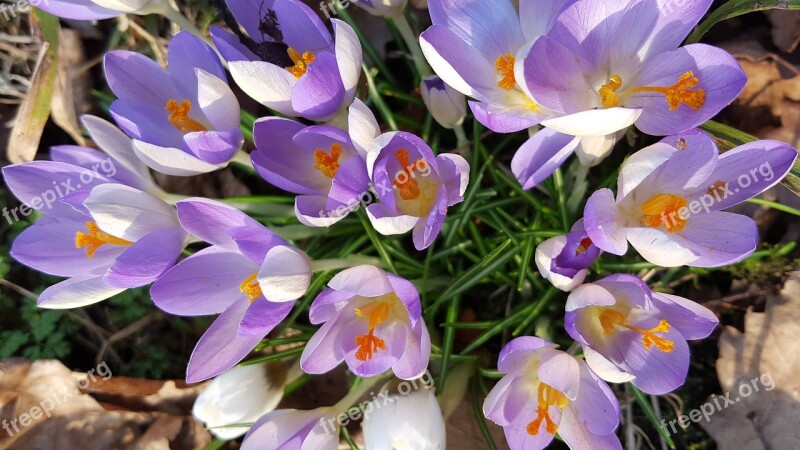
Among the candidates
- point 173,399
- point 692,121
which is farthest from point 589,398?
point 173,399

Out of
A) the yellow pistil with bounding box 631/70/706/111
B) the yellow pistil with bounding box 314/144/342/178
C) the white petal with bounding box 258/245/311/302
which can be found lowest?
the white petal with bounding box 258/245/311/302

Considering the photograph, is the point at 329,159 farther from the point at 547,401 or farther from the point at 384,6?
the point at 547,401

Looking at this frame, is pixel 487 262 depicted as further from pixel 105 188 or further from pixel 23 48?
pixel 23 48

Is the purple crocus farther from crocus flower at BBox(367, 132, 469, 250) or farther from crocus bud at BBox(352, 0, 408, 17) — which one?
crocus bud at BBox(352, 0, 408, 17)

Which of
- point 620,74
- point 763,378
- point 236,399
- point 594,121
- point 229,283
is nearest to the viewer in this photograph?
point 594,121

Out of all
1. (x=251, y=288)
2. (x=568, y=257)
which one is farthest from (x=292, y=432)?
(x=568, y=257)

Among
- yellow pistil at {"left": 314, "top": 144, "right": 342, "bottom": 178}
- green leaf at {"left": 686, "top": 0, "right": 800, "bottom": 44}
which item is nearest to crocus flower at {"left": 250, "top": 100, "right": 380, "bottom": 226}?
yellow pistil at {"left": 314, "top": 144, "right": 342, "bottom": 178}

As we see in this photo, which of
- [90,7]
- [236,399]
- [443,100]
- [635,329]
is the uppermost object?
[90,7]
